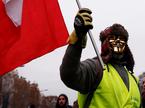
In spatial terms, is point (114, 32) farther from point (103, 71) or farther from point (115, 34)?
point (103, 71)

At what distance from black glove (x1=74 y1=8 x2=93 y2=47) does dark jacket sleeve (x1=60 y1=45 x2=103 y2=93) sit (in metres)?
0.09

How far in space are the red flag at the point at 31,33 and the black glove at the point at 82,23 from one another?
1214 mm

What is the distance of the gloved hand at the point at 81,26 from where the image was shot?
4.25 metres

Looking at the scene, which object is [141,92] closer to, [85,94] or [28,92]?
[85,94]

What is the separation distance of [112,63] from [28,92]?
8799 centimetres

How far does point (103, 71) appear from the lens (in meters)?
4.66

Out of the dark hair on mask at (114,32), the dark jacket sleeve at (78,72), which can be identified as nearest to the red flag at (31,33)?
the dark hair on mask at (114,32)

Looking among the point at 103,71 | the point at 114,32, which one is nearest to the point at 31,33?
the point at 114,32

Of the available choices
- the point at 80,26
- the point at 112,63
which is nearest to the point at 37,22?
the point at 112,63

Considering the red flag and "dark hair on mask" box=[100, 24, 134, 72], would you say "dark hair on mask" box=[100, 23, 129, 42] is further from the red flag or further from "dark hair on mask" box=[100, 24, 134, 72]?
the red flag

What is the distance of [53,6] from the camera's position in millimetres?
5715

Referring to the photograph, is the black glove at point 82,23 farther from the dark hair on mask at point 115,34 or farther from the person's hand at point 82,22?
the dark hair on mask at point 115,34

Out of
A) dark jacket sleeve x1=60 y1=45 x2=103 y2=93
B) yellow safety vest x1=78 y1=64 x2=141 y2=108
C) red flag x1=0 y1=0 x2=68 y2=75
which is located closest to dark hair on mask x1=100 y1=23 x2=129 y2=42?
dark jacket sleeve x1=60 y1=45 x2=103 y2=93

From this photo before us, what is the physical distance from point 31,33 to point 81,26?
1416 mm
